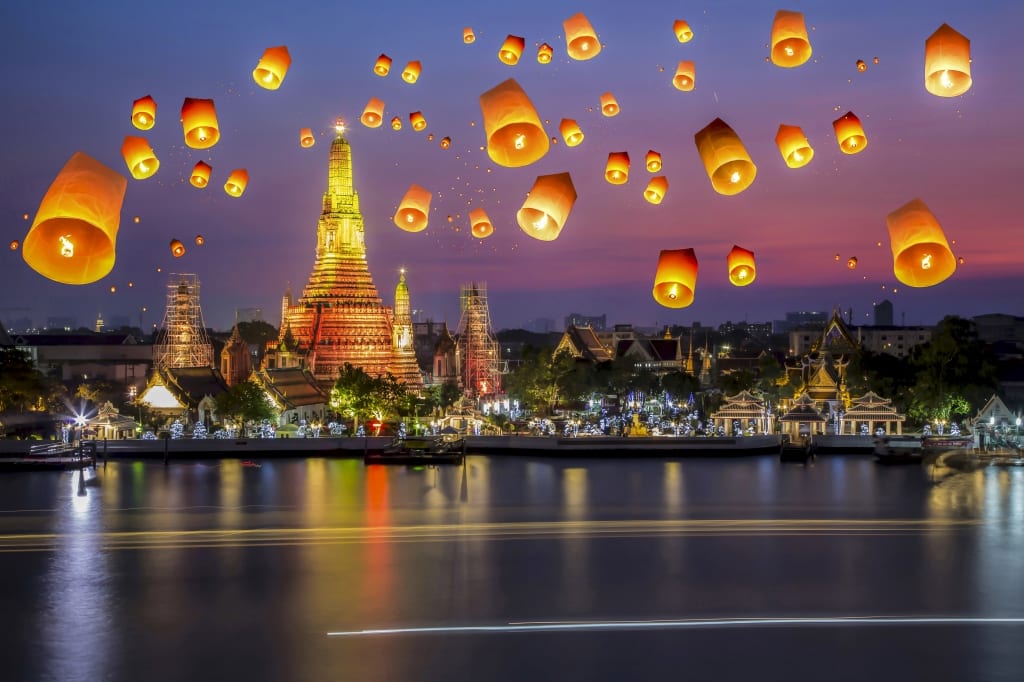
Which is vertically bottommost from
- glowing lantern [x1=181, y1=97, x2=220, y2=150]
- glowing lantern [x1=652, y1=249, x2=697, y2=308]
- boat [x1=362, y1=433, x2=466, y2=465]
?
boat [x1=362, y1=433, x2=466, y2=465]

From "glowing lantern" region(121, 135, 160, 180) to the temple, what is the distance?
84.9ft

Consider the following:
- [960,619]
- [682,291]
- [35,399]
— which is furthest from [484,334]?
[960,619]

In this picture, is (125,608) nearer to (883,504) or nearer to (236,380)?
(883,504)

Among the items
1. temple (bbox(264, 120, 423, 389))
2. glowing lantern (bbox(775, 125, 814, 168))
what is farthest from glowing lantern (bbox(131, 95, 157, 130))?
temple (bbox(264, 120, 423, 389))

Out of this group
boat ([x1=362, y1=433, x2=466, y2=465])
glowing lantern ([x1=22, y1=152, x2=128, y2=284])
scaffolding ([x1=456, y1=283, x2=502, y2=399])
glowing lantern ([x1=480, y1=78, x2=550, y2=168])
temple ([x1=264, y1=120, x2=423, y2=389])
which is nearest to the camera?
glowing lantern ([x1=22, y1=152, x2=128, y2=284])

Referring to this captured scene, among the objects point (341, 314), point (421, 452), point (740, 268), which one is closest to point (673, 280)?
point (740, 268)

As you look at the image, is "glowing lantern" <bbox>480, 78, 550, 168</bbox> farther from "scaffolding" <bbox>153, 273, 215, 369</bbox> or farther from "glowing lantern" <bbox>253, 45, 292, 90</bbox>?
"scaffolding" <bbox>153, 273, 215, 369</bbox>

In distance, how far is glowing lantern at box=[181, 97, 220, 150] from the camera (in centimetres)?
1579

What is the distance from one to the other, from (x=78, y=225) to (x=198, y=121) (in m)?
5.59

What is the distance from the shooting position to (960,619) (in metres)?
10.7

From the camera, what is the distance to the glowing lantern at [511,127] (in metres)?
13.3

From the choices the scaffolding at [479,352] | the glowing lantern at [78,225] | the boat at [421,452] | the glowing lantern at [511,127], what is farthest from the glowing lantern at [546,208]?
the scaffolding at [479,352]

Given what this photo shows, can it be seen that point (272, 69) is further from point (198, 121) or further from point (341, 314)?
point (341, 314)

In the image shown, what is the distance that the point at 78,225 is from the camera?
10.6 meters
